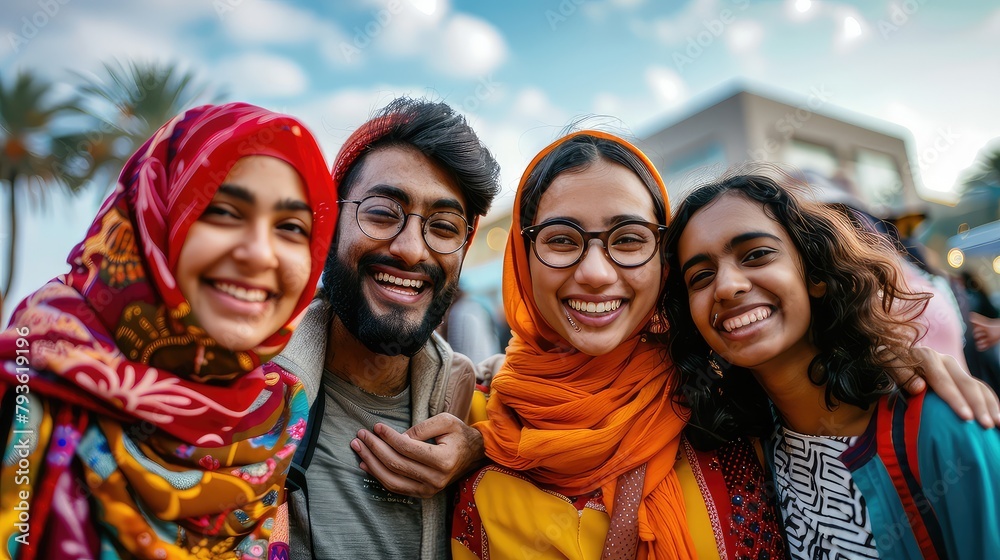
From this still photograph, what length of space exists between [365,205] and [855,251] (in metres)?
1.87

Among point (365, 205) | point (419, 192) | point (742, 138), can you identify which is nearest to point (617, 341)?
point (419, 192)

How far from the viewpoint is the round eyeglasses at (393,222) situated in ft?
7.73

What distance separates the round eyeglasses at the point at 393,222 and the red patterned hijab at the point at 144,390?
68cm

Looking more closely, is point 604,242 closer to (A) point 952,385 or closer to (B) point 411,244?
(B) point 411,244

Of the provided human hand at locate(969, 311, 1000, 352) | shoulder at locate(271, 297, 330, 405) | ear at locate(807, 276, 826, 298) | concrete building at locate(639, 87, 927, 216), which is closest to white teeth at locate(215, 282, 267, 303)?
shoulder at locate(271, 297, 330, 405)

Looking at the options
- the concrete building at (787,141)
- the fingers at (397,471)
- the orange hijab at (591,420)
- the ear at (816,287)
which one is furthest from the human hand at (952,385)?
the concrete building at (787,141)

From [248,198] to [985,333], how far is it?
491cm

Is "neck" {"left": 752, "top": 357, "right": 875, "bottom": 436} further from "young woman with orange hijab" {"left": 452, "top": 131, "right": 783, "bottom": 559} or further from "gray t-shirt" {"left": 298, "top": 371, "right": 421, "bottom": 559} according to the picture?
"gray t-shirt" {"left": 298, "top": 371, "right": 421, "bottom": 559}

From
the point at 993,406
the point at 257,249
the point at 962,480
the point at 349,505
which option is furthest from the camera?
the point at 349,505

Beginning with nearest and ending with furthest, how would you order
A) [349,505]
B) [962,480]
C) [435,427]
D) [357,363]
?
[962,480]
[349,505]
[435,427]
[357,363]

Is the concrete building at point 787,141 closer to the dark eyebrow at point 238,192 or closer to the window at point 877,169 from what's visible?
the window at point 877,169

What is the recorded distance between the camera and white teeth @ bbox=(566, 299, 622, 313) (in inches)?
87.4

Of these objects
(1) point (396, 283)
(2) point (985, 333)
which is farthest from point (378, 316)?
(2) point (985, 333)

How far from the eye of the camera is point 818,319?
2117 mm
